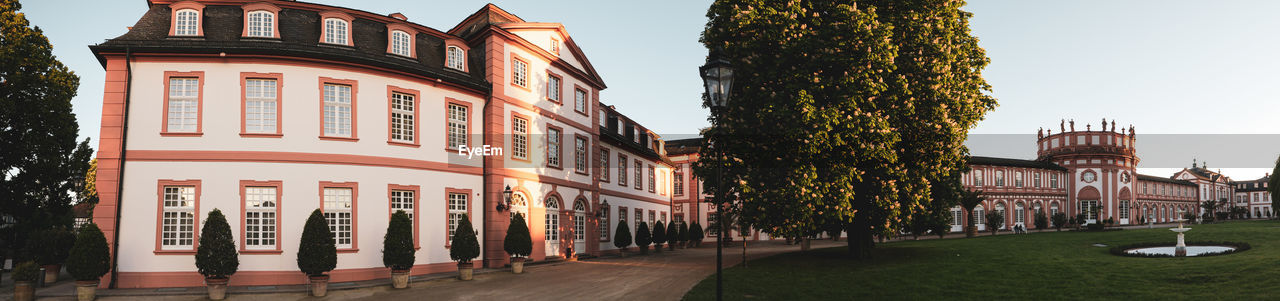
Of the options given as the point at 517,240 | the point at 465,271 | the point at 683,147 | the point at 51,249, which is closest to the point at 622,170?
the point at 517,240

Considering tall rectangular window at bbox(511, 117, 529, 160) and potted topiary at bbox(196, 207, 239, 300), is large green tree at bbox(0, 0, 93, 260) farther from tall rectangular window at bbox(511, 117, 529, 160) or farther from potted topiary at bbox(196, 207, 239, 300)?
tall rectangular window at bbox(511, 117, 529, 160)

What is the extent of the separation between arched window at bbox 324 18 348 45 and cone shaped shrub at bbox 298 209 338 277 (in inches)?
208

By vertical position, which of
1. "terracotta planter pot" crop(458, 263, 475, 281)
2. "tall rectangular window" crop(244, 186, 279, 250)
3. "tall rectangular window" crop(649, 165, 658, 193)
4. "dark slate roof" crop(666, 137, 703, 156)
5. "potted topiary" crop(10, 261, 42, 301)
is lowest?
"terracotta planter pot" crop(458, 263, 475, 281)

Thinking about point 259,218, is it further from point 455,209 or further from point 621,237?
point 621,237

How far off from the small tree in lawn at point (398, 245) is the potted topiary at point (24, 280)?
7.28 m

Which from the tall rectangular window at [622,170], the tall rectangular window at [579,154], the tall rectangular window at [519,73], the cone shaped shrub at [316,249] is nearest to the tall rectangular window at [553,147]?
the tall rectangular window at [579,154]

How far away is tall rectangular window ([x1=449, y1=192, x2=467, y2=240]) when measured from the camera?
21.8 metres

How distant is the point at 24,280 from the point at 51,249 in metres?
5.10

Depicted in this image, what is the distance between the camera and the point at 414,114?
2089 cm

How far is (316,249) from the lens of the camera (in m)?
16.8

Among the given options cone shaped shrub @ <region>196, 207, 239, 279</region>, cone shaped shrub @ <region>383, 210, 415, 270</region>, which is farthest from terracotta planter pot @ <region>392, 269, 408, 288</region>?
cone shaped shrub @ <region>196, 207, 239, 279</region>

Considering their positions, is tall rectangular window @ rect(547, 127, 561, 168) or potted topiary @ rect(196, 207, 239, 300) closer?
potted topiary @ rect(196, 207, 239, 300)

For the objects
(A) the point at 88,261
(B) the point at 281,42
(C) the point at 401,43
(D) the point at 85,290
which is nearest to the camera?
(D) the point at 85,290

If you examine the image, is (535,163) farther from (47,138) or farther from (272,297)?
(47,138)
